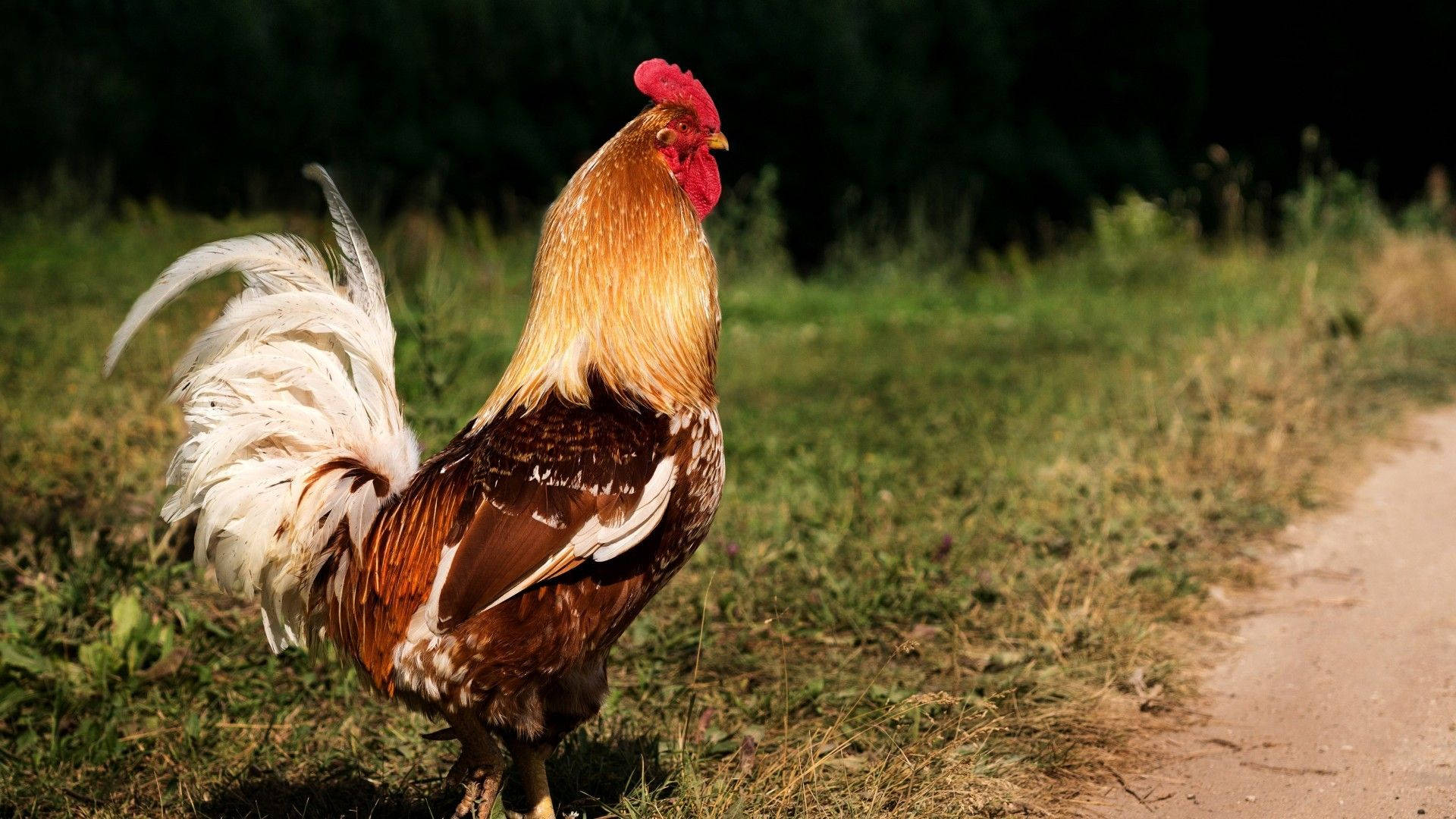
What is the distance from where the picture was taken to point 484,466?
8.51 feet

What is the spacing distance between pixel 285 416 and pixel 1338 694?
9.53ft

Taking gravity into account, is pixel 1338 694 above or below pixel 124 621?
below

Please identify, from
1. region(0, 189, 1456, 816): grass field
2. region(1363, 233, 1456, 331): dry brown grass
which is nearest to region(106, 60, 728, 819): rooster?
region(0, 189, 1456, 816): grass field

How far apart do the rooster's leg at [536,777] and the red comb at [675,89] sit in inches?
59.0

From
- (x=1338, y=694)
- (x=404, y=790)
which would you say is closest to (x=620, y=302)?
(x=404, y=790)

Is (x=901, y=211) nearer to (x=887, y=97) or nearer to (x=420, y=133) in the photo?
(x=887, y=97)

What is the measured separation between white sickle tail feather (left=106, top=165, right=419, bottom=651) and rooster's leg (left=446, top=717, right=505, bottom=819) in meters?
0.43

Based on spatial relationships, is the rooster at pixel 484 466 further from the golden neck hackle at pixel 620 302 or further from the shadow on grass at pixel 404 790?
the shadow on grass at pixel 404 790

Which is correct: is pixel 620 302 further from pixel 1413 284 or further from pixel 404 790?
pixel 1413 284

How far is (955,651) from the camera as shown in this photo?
379 centimetres

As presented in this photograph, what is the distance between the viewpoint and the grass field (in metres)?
3.17

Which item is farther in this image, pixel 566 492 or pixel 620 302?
pixel 620 302

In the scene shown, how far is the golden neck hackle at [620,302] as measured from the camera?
2773 mm

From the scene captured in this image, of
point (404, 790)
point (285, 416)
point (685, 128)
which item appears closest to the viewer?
point (285, 416)
